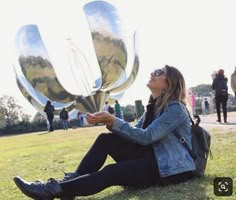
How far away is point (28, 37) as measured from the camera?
104 ft

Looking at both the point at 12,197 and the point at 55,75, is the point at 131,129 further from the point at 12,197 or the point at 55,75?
the point at 55,75

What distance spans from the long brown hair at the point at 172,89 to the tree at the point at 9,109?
49.1 m

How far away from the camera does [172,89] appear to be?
3748 millimetres

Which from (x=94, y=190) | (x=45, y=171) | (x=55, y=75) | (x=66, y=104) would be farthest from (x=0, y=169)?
(x=66, y=104)

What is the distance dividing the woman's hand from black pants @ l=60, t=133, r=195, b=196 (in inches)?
12.4

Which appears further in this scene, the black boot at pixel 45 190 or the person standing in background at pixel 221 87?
the person standing in background at pixel 221 87

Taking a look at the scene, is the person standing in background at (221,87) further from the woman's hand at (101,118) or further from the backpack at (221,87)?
A: the woman's hand at (101,118)

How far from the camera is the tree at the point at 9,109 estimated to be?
172 feet

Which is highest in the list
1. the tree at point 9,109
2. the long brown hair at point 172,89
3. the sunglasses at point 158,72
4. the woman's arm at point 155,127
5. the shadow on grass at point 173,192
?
the sunglasses at point 158,72

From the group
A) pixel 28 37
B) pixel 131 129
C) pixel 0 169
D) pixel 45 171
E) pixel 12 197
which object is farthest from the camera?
pixel 28 37

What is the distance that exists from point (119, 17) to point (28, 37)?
632 cm

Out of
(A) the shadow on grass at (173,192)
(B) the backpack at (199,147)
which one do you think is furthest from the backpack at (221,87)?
(A) the shadow on grass at (173,192)

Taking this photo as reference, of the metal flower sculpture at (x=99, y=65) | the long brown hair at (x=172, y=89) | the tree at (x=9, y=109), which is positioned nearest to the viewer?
the long brown hair at (x=172, y=89)

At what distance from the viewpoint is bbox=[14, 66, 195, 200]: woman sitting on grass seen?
3441 mm
